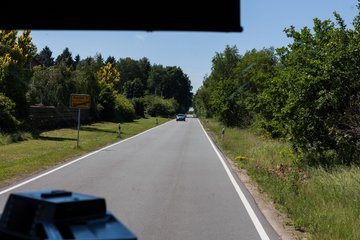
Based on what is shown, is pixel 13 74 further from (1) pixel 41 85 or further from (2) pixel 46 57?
(2) pixel 46 57

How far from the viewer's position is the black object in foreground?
2311mm

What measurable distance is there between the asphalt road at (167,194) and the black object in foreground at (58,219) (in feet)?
15.5

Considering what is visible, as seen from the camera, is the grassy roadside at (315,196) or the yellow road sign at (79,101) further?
the yellow road sign at (79,101)

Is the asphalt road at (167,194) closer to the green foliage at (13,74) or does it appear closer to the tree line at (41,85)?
the tree line at (41,85)

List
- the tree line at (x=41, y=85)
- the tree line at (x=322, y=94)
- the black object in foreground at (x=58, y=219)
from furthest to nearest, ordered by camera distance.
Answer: the tree line at (x=41, y=85), the tree line at (x=322, y=94), the black object in foreground at (x=58, y=219)

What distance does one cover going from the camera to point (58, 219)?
239 cm

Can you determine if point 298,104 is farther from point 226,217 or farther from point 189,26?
point 189,26

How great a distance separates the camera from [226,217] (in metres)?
8.73

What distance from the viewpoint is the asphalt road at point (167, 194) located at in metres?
7.78

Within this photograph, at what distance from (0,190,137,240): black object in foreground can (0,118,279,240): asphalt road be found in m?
4.72

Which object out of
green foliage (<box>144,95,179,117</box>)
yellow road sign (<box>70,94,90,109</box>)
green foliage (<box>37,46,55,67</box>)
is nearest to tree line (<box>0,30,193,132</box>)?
yellow road sign (<box>70,94,90,109</box>)

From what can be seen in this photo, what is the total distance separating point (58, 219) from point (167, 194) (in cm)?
878

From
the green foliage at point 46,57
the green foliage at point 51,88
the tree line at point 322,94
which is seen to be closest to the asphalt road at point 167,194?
the tree line at point 322,94

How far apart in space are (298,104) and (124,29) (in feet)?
43.9
